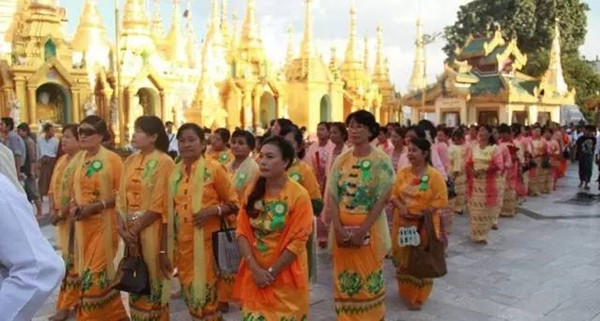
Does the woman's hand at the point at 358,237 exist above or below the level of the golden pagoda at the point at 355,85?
below

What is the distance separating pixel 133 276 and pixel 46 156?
832cm

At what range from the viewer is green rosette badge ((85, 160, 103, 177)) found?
4465 millimetres

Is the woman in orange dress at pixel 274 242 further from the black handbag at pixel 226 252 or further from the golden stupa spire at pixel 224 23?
the golden stupa spire at pixel 224 23

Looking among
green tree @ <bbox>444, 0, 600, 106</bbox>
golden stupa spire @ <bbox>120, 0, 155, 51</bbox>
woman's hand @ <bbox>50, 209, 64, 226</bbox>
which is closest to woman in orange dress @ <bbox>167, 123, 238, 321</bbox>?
woman's hand @ <bbox>50, 209, 64, 226</bbox>

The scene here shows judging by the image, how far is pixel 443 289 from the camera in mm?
5902

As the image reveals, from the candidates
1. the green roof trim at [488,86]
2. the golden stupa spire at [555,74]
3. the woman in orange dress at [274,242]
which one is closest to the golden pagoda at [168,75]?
the green roof trim at [488,86]

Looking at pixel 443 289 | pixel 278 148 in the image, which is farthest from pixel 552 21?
pixel 278 148

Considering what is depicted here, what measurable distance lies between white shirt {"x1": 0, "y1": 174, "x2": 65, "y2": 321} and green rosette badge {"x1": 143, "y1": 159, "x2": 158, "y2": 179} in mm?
2434

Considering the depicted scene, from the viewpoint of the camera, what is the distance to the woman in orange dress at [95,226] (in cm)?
436

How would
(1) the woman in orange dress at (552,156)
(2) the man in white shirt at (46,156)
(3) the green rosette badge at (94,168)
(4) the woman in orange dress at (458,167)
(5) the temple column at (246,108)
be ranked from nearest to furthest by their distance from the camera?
(3) the green rosette badge at (94,168)
(4) the woman in orange dress at (458,167)
(2) the man in white shirt at (46,156)
(1) the woman in orange dress at (552,156)
(5) the temple column at (246,108)

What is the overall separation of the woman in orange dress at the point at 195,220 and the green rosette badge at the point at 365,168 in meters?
1.03

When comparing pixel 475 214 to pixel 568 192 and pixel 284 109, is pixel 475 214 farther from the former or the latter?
pixel 284 109

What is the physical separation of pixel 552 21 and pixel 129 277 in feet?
128

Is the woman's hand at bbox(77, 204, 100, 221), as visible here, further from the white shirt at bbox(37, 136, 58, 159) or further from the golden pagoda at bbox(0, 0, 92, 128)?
the golden pagoda at bbox(0, 0, 92, 128)
